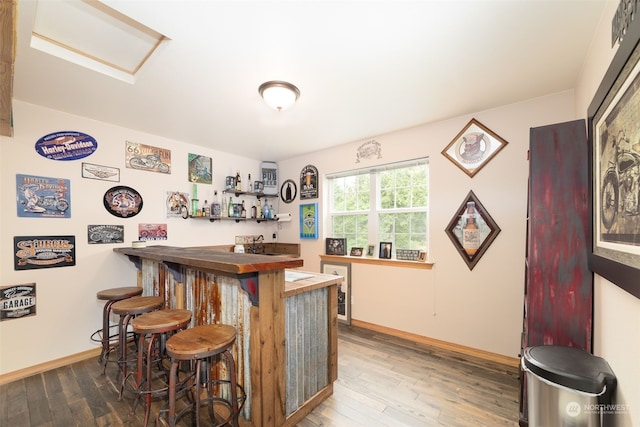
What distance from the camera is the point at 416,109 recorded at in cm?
263

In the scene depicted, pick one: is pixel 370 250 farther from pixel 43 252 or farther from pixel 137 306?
pixel 43 252

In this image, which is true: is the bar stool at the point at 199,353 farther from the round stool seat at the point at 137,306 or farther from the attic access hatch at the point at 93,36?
the attic access hatch at the point at 93,36

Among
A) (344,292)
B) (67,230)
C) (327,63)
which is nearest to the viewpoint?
(327,63)

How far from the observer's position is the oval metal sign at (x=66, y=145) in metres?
2.52

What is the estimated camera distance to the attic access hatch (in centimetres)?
147

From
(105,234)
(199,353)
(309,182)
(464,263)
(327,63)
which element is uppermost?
(327,63)

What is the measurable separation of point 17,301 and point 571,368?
13.6 feet

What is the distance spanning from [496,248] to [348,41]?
239 cm

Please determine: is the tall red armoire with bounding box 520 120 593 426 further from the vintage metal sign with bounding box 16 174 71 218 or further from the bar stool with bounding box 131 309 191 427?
the vintage metal sign with bounding box 16 174 71 218

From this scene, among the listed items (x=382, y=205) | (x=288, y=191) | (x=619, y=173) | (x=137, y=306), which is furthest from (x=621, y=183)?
(x=288, y=191)

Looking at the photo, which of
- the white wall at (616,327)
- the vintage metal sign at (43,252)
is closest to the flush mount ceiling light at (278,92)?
the white wall at (616,327)

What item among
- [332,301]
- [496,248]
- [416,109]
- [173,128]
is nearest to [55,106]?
[173,128]

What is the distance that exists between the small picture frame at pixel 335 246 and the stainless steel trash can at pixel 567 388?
263cm

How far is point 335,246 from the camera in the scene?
387 centimetres
